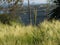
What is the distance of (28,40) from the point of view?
792 centimetres

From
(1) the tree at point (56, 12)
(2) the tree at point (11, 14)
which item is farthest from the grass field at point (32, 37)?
(1) the tree at point (56, 12)

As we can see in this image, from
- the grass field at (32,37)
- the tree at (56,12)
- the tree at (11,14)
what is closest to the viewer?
the grass field at (32,37)

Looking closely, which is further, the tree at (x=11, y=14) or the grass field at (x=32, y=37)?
the tree at (x=11, y=14)

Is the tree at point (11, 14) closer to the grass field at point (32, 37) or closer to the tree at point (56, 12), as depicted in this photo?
the tree at point (56, 12)

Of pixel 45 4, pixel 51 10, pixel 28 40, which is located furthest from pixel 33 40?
pixel 51 10

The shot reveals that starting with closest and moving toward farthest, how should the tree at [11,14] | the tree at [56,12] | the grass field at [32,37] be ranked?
the grass field at [32,37]
the tree at [11,14]
the tree at [56,12]

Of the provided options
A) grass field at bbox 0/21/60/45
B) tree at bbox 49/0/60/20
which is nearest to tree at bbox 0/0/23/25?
tree at bbox 49/0/60/20

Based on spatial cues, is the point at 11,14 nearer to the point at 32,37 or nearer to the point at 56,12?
the point at 56,12

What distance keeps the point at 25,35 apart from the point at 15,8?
575 cm

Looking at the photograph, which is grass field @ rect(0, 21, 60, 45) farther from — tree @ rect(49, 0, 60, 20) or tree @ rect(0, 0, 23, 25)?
tree @ rect(49, 0, 60, 20)

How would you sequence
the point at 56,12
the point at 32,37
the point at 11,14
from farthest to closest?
1. the point at 56,12
2. the point at 11,14
3. the point at 32,37

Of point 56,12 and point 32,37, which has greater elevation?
point 32,37

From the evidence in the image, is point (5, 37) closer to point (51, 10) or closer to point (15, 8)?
point (15, 8)

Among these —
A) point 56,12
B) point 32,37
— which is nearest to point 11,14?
point 56,12
